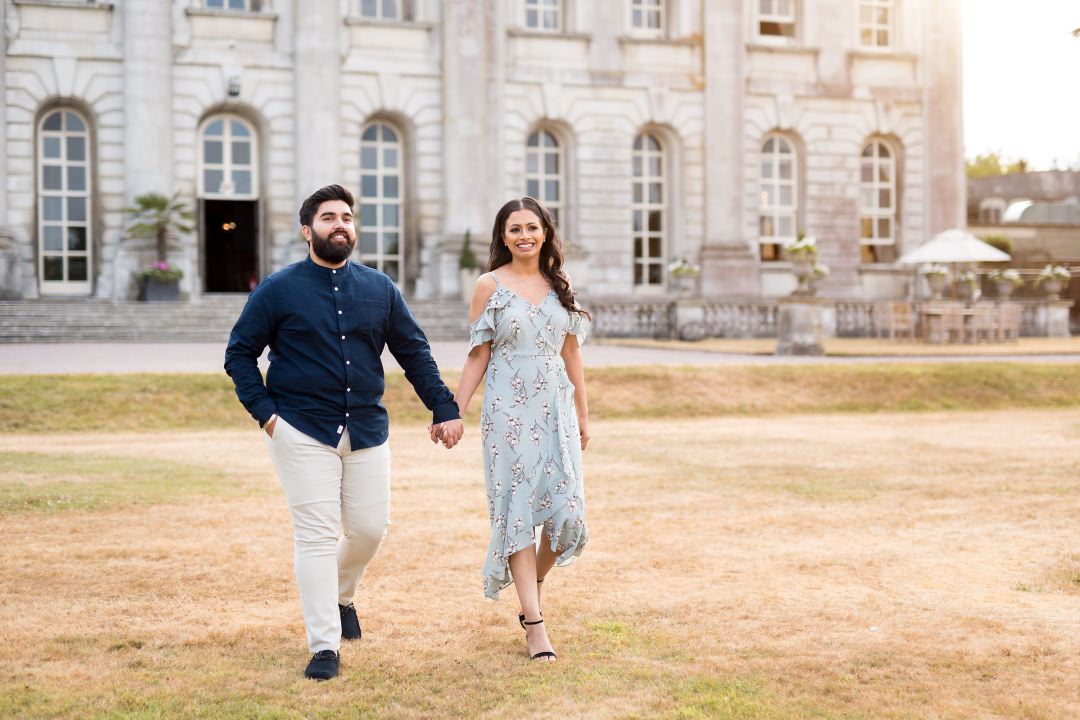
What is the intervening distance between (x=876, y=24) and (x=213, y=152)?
53.5 ft

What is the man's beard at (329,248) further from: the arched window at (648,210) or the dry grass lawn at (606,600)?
the arched window at (648,210)

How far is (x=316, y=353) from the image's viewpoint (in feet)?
16.2

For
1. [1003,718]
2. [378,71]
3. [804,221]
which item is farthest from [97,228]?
[1003,718]

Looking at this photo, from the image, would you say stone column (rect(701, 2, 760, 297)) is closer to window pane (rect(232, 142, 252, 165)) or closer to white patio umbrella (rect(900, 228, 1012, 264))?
white patio umbrella (rect(900, 228, 1012, 264))

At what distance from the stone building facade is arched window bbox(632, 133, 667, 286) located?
52 mm

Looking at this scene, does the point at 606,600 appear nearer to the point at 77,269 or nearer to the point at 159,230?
the point at 159,230

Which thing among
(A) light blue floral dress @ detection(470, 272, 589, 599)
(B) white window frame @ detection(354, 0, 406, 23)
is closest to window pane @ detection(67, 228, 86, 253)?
(B) white window frame @ detection(354, 0, 406, 23)

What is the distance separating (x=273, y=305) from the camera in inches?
195

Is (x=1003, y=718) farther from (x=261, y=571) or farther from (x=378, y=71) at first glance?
(x=378, y=71)

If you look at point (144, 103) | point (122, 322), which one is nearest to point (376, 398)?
point (122, 322)

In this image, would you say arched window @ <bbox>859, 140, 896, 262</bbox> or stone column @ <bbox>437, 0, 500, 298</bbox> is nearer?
stone column @ <bbox>437, 0, 500, 298</bbox>

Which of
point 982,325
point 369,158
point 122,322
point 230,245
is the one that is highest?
point 369,158

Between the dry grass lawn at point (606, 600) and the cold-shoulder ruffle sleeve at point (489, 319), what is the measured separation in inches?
48.1

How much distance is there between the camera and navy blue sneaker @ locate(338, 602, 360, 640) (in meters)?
5.32
